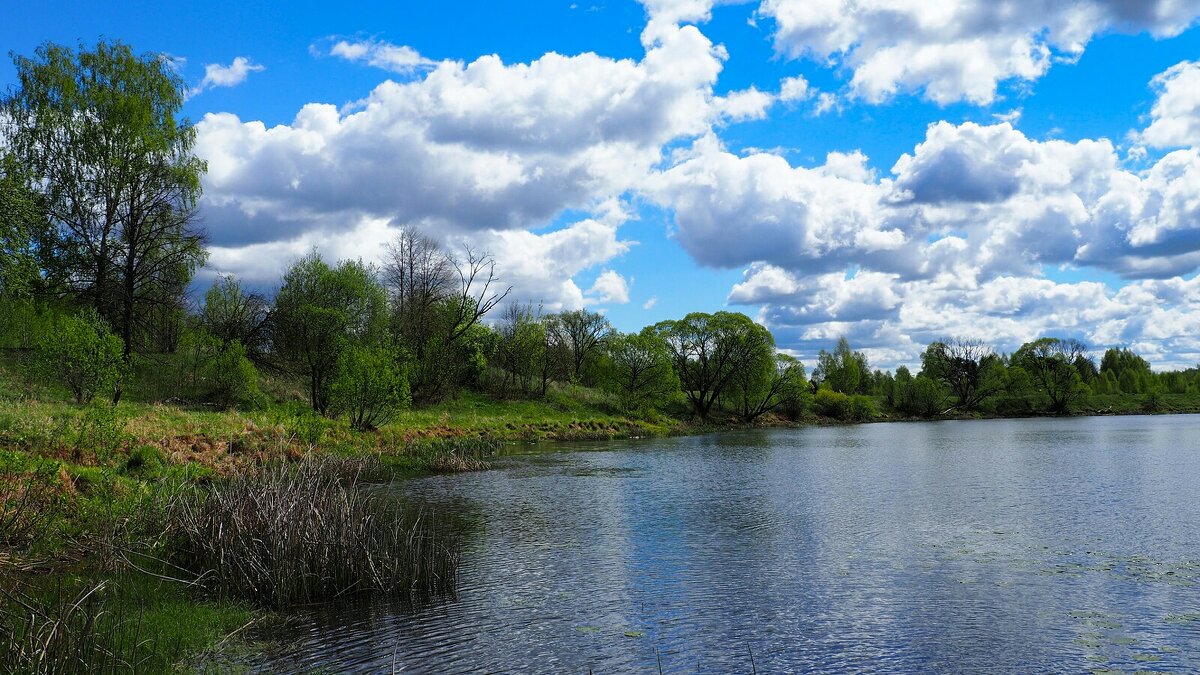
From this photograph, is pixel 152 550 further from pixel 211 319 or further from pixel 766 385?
pixel 766 385

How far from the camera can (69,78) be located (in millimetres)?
32469

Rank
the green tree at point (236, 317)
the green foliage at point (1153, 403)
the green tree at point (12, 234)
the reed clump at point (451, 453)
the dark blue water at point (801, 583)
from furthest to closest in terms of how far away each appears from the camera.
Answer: the green foliage at point (1153, 403)
the green tree at point (236, 317)
the reed clump at point (451, 453)
the green tree at point (12, 234)
the dark blue water at point (801, 583)

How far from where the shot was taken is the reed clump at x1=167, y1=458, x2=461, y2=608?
11.3 metres

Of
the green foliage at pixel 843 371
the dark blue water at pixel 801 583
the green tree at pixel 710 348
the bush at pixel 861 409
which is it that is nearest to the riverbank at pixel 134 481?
the dark blue water at pixel 801 583

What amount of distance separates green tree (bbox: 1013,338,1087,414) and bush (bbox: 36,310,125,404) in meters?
115

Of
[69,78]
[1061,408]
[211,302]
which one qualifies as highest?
[69,78]

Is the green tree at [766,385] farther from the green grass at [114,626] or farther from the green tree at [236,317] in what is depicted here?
the green grass at [114,626]

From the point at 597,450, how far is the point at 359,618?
34.1 meters

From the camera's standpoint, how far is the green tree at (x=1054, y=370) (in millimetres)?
105188

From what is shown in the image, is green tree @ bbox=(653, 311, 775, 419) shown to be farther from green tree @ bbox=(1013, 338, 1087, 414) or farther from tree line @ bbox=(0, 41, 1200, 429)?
green tree @ bbox=(1013, 338, 1087, 414)

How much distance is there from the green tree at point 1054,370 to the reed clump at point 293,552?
116 meters

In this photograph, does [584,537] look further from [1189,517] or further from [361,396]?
[361,396]

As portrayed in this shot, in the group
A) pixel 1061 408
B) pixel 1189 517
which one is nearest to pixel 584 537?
pixel 1189 517

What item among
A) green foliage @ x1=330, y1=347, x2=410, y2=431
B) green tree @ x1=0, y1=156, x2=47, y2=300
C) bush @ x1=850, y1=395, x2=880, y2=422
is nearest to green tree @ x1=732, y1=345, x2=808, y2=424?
bush @ x1=850, y1=395, x2=880, y2=422
